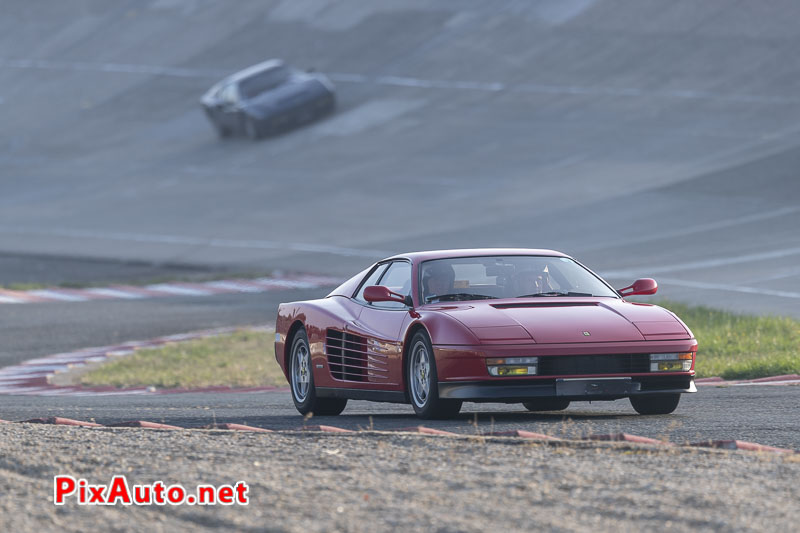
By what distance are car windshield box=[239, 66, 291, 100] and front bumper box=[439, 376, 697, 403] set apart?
3112cm

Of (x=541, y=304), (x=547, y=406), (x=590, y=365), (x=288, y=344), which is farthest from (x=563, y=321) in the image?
(x=288, y=344)

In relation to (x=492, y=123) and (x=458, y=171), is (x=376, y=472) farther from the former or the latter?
(x=492, y=123)

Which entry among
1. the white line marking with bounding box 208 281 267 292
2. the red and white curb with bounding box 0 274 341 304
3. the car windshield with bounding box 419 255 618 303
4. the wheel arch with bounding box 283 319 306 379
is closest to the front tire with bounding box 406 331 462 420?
the car windshield with bounding box 419 255 618 303

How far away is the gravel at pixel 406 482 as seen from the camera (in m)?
5.52

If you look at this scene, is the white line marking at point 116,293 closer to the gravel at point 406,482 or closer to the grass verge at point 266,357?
the grass verge at point 266,357

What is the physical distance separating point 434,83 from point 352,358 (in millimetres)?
32156

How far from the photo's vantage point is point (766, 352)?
1385cm

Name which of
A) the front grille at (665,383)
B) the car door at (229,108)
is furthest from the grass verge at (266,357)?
the car door at (229,108)

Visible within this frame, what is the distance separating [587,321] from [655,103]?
90.8ft

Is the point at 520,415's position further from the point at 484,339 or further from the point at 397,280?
the point at 397,280

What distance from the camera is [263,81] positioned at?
39406mm

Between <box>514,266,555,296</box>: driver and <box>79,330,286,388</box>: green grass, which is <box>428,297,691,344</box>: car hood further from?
<box>79,330,286,388</box>: green grass

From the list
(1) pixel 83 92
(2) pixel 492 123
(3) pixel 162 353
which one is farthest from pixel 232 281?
(1) pixel 83 92

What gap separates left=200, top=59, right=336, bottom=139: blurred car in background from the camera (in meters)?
39.5
